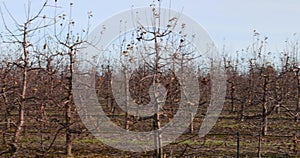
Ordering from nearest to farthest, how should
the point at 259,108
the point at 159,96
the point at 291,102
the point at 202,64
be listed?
the point at 159,96
the point at 202,64
the point at 259,108
the point at 291,102

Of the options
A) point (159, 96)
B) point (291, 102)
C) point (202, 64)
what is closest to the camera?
point (159, 96)

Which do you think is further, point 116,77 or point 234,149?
point 116,77

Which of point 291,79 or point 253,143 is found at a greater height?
point 291,79

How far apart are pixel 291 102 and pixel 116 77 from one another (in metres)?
9.51

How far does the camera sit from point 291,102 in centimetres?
1927

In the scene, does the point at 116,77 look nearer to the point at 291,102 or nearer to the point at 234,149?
the point at 234,149

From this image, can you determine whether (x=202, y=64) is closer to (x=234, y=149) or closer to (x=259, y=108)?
(x=259, y=108)

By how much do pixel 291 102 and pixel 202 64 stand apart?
6.69m

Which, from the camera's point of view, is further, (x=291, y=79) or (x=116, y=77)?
(x=291, y=79)

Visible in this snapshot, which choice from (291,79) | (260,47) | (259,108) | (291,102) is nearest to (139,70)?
(260,47)

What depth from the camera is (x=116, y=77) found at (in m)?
13.9

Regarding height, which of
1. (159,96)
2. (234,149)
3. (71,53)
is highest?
(71,53)

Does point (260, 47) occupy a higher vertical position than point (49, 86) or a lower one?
higher

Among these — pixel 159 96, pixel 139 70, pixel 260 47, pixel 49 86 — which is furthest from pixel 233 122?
pixel 159 96
